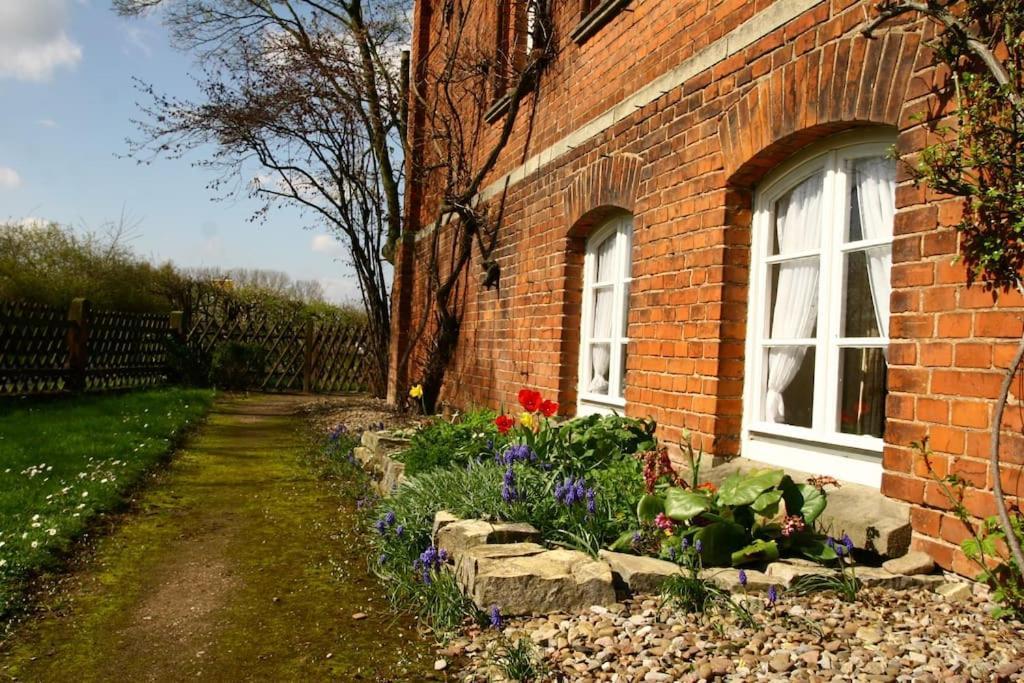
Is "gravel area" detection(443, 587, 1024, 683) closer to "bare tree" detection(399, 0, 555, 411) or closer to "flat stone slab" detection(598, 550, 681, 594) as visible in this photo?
"flat stone slab" detection(598, 550, 681, 594)

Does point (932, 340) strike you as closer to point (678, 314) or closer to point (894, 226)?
point (894, 226)

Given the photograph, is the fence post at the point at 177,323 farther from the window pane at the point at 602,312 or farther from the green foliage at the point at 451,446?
the window pane at the point at 602,312

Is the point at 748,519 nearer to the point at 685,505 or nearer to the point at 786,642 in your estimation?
the point at 685,505

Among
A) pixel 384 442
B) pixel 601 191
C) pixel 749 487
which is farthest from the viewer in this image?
pixel 384 442

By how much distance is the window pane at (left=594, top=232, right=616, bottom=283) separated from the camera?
20.4 feet

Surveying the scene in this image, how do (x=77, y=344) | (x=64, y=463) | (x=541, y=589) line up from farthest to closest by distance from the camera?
(x=77, y=344)
(x=64, y=463)
(x=541, y=589)

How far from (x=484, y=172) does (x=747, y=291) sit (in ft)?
16.1

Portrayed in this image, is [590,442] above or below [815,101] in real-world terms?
below

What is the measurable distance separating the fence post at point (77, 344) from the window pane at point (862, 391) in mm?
12393

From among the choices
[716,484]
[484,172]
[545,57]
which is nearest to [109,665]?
[716,484]

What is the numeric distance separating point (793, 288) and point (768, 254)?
0.29m

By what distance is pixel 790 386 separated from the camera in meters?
4.16

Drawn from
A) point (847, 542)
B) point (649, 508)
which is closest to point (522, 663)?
point (649, 508)

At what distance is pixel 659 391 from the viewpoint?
5000 mm
